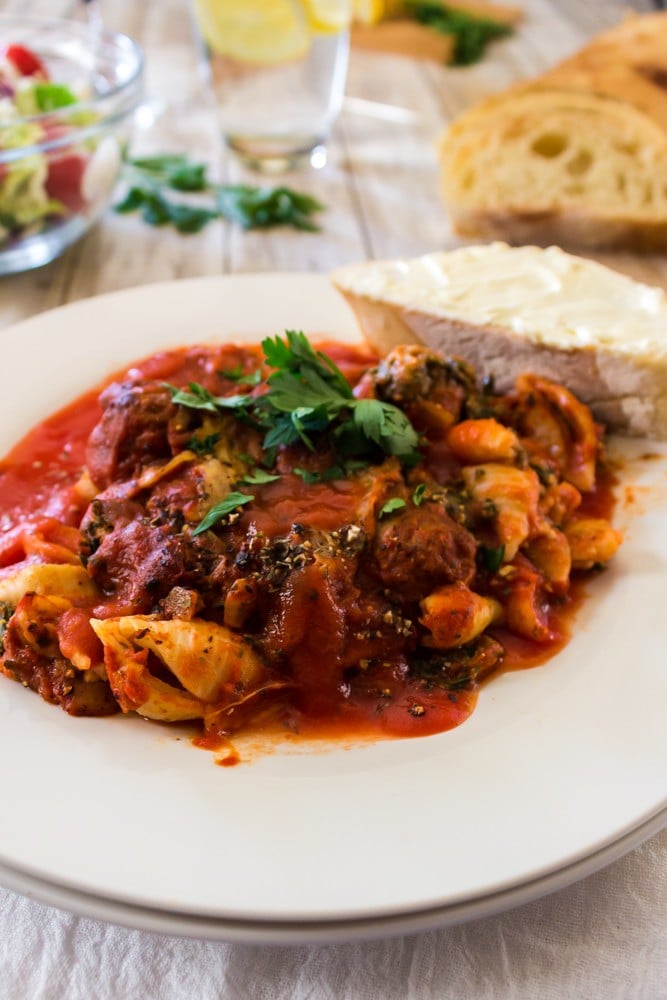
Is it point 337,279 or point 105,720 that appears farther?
point 337,279

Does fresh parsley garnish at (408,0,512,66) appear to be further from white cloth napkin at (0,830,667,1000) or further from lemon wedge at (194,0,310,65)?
white cloth napkin at (0,830,667,1000)

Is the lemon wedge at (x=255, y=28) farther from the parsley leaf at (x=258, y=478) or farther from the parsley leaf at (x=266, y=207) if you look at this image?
the parsley leaf at (x=258, y=478)

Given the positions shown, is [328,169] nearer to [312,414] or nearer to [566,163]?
[566,163]

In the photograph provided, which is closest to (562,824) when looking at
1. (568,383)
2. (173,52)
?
(568,383)

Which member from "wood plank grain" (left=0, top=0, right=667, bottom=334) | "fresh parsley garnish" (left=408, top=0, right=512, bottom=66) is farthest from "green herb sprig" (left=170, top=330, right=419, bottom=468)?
"fresh parsley garnish" (left=408, top=0, right=512, bottom=66)

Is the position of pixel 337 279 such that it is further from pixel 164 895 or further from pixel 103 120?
pixel 164 895

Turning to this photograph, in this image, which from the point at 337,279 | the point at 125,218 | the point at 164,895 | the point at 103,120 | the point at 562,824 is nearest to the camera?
the point at 164,895

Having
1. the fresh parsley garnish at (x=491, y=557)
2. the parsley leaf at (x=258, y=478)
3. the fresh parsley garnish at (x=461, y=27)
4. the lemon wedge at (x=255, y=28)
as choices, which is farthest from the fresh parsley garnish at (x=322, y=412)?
the fresh parsley garnish at (x=461, y=27)
